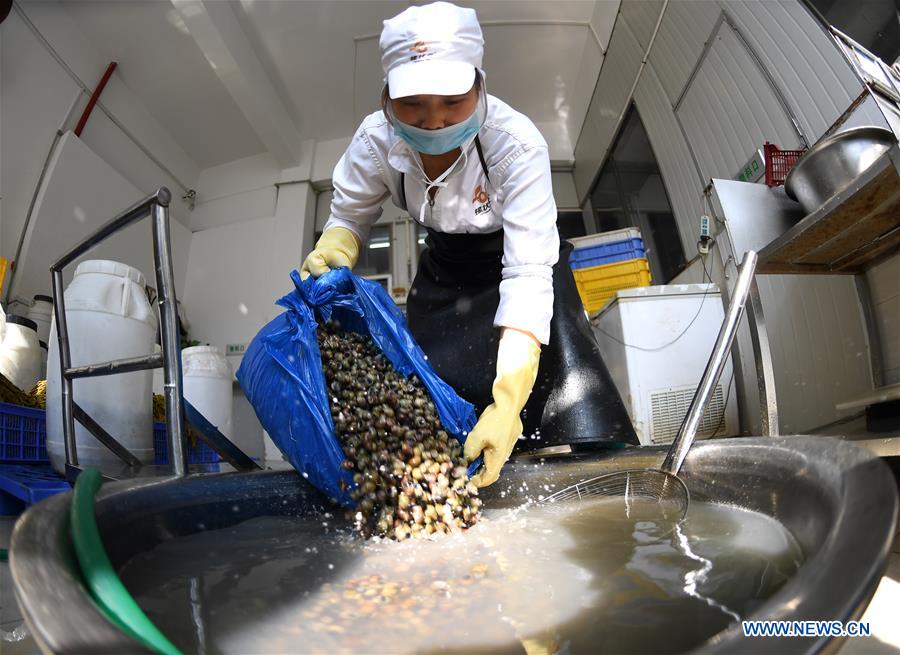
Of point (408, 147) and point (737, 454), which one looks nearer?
point (737, 454)

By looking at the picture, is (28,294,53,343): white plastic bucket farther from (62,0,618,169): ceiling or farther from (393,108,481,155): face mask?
(393,108,481,155): face mask

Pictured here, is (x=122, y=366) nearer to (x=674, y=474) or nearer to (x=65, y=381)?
(x=65, y=381)

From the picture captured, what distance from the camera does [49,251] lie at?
13.4ft

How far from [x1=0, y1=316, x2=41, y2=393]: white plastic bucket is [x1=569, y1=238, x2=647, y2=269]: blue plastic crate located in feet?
9.70

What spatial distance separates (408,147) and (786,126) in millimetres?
2436

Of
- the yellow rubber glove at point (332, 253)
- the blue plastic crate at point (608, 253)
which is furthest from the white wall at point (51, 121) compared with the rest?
the blue plastic crate at point (608, 253)

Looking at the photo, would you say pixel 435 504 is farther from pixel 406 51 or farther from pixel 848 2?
pixel 848 2

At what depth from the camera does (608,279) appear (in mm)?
3473

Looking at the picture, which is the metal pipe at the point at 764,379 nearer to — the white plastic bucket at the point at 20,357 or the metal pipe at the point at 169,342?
the metal pipe at the point at 169,342

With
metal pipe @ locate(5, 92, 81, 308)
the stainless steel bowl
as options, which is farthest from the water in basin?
metal pipe @ locate(5, 92, 81, 308)

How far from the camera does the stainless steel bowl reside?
1.69 meters

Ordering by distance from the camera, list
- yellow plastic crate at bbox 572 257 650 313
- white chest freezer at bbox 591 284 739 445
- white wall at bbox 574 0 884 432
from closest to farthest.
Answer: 1. white wall at bbox 574 0 884 432
2. white chest freezer at bbox 591 284 739 445
3. yellow plastic crate at bbox 572 257 650 313

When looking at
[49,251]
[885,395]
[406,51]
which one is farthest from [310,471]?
[49,251]

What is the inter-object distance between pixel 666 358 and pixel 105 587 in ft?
8.91
